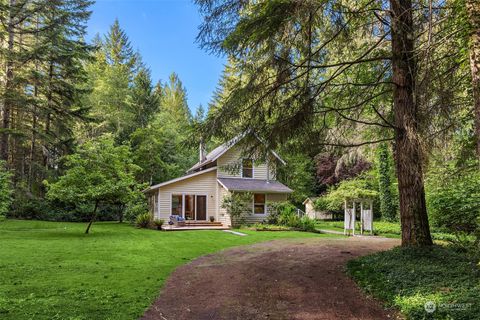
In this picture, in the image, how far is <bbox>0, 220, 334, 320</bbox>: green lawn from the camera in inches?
174

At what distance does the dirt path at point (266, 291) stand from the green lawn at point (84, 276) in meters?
0.46

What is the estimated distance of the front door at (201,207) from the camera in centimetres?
2055

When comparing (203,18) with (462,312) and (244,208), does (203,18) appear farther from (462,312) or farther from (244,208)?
(244,208)

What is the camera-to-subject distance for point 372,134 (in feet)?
32.2

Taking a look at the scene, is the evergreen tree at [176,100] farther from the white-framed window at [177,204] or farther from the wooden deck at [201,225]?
the wooden deck at [201,225]

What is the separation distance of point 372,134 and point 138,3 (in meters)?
11.5

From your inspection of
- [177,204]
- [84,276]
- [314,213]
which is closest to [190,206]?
[177,204]

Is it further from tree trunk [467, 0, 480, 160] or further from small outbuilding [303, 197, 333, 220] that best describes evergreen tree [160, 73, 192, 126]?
tree trunk [467, 0, 480, 160]

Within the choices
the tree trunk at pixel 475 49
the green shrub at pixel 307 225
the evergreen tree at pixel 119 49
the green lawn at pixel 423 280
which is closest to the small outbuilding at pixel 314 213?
the green shrub at pixel 307 225

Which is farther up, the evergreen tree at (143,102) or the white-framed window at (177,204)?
the evergreen tree at (143,102)

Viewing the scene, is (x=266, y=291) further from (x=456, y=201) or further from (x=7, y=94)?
(x=7, y=94)

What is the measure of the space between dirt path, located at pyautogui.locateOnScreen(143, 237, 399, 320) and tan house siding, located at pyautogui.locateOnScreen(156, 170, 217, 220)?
11.8 meters

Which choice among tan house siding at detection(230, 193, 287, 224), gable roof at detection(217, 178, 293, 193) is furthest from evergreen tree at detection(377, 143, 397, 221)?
tan house siding at detection(230, 193, 287, 224)

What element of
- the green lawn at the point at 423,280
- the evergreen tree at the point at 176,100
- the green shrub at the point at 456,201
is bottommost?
the green lawn at the point at 423,280
